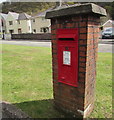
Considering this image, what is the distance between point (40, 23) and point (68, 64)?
3324 cm

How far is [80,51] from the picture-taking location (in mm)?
1934

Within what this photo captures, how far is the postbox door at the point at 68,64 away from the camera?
6.55 ft

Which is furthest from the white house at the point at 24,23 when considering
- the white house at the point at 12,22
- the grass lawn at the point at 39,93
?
the grass lawn at the point at 39,93

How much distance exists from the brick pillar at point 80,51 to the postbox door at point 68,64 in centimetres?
7

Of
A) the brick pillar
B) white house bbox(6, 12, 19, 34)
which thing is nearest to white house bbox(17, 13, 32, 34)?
white house bbox(6, 12, 19, 34)

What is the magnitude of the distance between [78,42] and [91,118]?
1454 millimetres

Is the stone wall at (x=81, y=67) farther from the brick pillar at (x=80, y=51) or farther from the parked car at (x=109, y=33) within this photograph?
the parked car at (x=109, y=33)

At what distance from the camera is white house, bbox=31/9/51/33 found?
32188mm

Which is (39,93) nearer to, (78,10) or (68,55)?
(68,55)

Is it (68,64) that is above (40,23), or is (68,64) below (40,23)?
below

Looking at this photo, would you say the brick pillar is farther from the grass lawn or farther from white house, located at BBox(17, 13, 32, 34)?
white house, located at BBox(17, 13, 32, 34)

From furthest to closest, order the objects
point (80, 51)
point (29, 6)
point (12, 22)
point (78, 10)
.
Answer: point (29, 6) → point (12, 22) → point (80, 51) → point (78, 10)

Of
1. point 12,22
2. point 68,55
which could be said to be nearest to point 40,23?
point 12,22

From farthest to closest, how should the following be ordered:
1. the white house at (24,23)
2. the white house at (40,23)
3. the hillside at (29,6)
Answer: the hillside at (29,6)
the white house at (24,23)
the white house at (40,23)
